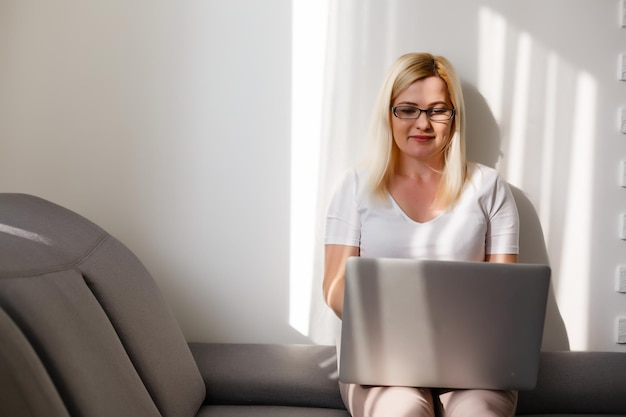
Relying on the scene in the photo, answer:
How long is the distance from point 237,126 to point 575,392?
136 centimetres

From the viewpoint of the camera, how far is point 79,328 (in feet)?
5.15

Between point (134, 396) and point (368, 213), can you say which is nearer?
point (134, 396)

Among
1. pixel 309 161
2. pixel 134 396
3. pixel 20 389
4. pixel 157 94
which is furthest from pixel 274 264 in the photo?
pixel 20 389

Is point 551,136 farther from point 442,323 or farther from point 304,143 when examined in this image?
point 442,323

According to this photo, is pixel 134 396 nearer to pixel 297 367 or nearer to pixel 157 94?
pixel 297 367

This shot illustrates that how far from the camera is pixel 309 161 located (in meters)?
2.59

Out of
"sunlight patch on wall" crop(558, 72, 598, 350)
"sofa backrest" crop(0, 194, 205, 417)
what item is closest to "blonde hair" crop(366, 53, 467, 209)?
"sunlight patch on wall" crop(558, 72, 598, 350)

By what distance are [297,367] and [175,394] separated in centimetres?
49

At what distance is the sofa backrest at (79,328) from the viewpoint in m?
1.28

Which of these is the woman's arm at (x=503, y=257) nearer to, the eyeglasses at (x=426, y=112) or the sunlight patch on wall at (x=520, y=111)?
the sunlight patch on wall at (x=520, y=111)

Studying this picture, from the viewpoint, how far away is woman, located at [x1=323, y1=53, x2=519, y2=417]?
7.86 feet

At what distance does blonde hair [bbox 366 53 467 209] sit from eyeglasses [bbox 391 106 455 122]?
0.9 inches

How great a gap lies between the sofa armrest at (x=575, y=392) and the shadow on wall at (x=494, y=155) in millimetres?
216

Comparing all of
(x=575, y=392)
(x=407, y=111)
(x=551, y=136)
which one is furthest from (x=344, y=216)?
(x=575, y=392)
